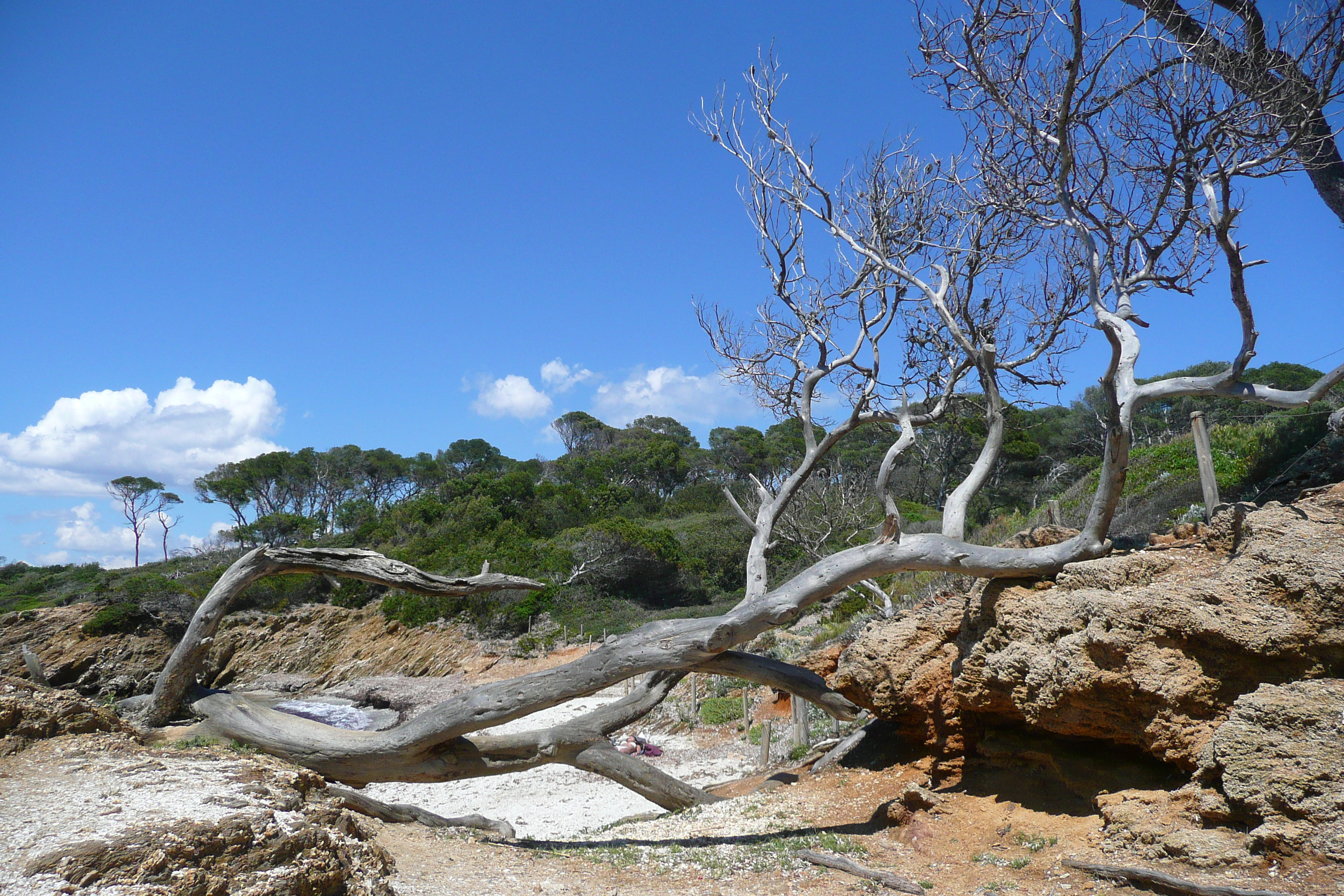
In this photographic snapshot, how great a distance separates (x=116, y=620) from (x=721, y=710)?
35.8ft

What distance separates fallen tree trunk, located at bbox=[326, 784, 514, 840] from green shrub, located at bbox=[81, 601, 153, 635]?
744 centimetres

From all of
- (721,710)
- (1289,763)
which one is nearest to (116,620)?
(721,710)

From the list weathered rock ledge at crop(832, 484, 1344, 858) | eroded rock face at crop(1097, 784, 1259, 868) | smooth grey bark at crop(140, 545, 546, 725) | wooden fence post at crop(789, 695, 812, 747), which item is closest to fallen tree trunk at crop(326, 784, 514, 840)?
smooth grey bark at crop(140, 545, 546, 725)

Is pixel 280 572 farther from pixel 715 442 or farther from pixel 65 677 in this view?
pixel 715 442

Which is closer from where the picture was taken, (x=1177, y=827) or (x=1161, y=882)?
(x=1161, y=882)

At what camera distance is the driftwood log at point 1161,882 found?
3820 mm

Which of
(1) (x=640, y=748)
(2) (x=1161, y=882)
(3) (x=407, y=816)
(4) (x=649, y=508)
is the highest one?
(4) (x=649, y=508)

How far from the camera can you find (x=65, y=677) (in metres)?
11.4

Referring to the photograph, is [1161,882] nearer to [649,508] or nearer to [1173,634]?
[1173,634]

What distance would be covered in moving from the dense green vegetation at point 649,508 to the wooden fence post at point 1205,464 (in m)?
1.34

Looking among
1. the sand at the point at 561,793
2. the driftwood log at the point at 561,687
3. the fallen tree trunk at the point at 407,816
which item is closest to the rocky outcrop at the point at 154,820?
the fallen tree trunk at the point at 407,816

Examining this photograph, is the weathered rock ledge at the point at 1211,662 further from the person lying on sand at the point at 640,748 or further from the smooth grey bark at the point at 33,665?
the smooth grey bark at the point at 33,665

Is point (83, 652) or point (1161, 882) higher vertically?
point (83, 652)

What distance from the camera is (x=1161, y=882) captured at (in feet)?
13.8
